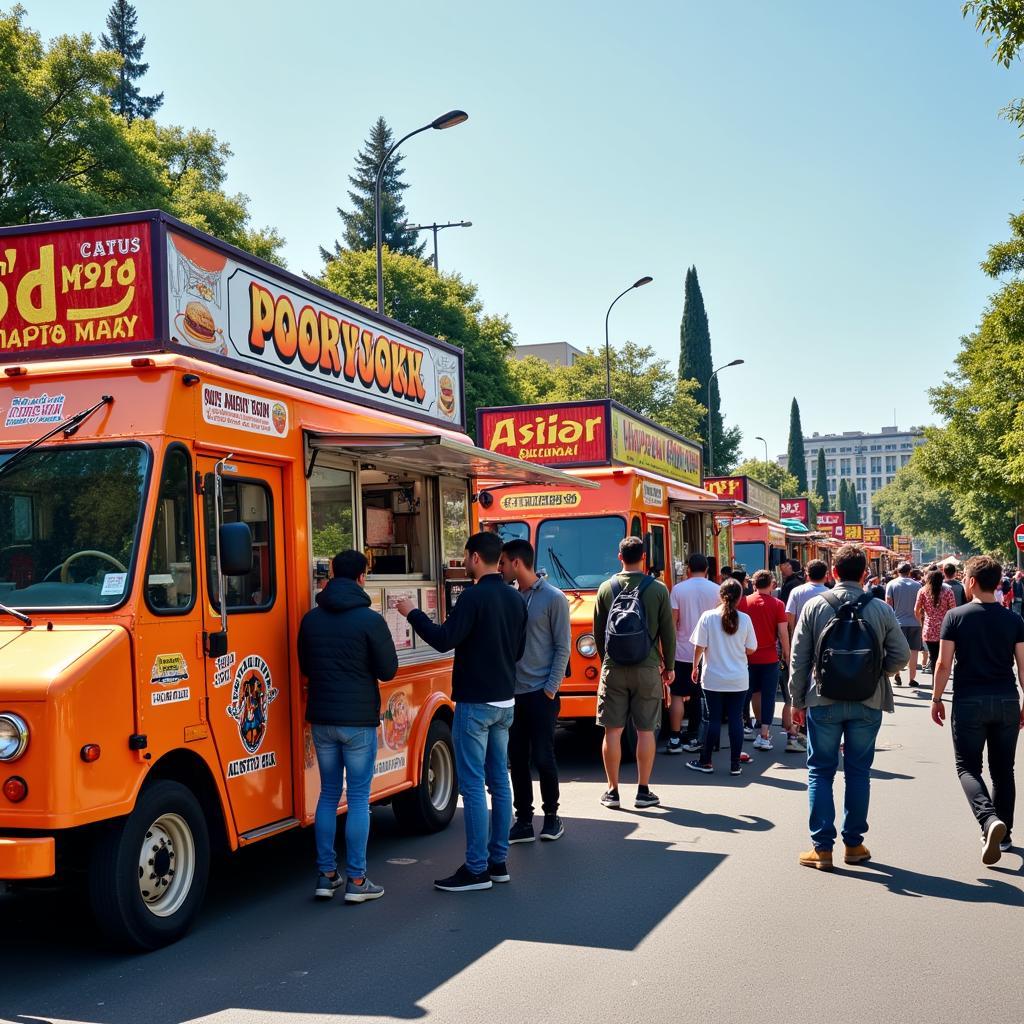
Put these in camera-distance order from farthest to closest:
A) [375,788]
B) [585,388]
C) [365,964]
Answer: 1. [585,388]
2. [375,788]
3. [365,964]

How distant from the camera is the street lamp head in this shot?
18578mm

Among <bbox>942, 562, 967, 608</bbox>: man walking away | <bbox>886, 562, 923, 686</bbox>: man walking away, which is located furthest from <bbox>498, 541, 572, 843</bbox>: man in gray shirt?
<bbox>886, 562, 923, 686</bbox>: man walking away

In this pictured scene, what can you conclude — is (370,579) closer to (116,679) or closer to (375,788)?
(375,788)

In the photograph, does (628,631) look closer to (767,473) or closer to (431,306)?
(431,306)

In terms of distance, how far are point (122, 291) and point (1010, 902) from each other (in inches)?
215

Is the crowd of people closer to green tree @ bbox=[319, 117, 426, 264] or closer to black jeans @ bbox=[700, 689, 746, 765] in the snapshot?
black jeans @ bbox=[700, 689, 746, 765]

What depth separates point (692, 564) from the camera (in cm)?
1152

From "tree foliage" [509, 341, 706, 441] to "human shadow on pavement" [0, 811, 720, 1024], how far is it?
42.7 m

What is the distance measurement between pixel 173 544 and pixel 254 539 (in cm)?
85

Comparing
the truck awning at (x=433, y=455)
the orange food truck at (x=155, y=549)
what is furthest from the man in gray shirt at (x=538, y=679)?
the orange food truck at (x=155, y=549)

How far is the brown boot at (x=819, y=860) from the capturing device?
22.5ft

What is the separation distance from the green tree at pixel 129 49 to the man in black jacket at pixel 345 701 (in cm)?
5274

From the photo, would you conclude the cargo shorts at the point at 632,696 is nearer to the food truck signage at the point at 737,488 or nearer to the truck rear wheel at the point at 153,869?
the truck rear wheel at the point at 153,869

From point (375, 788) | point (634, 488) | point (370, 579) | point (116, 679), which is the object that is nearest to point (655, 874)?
point (375, 788)
